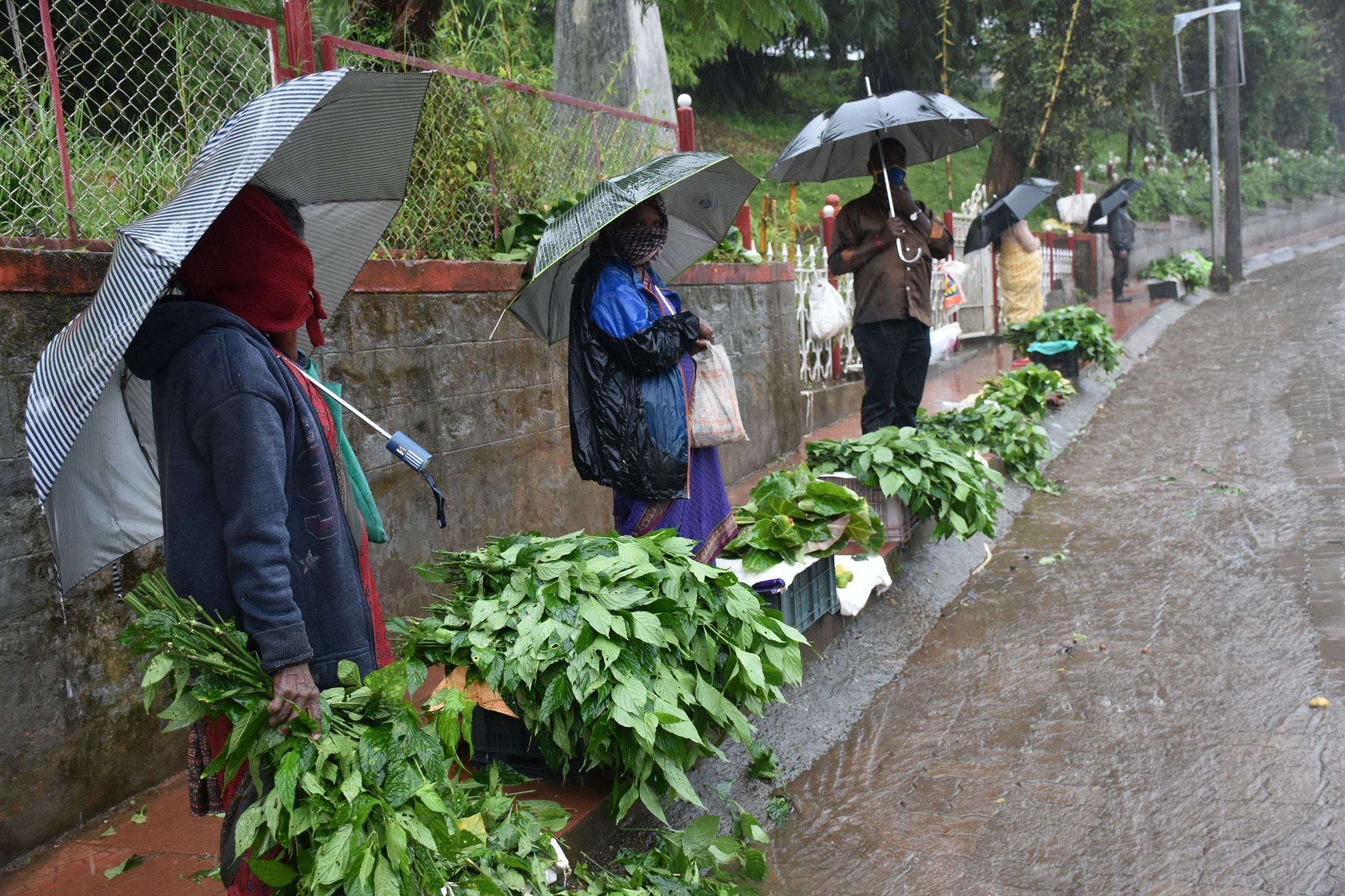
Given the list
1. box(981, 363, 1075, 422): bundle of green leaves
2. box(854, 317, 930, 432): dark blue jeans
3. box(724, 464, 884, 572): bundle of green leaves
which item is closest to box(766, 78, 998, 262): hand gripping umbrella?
box(854, 317, 930, 432): dark blue jeans

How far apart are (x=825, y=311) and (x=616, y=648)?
6355mm

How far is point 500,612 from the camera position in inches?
127

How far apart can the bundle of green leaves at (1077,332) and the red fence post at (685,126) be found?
569 centimetres

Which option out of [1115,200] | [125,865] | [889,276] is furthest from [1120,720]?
[1115,200]

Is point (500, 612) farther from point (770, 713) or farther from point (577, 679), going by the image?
point (770, 713)

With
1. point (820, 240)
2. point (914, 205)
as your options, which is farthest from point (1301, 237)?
point (914, 205)

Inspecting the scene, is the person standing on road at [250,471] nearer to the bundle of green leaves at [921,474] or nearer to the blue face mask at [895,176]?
the bundle of green leaves at [921,474]

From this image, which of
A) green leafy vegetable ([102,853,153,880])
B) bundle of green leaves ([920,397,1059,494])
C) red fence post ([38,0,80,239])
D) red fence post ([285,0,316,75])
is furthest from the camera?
bundle of green leaves ([920,397,1059,494])

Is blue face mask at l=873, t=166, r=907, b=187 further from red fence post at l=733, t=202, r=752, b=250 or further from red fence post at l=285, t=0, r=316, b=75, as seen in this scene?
red fence post at l=285, t=0, r=316, b=75

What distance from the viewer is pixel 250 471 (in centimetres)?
217

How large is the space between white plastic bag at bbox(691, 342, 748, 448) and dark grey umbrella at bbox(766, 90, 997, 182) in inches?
99.6

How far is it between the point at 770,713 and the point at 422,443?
1.95m

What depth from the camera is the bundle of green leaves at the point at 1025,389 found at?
8.59 meters

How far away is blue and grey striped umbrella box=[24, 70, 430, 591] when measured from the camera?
6.71 ft
